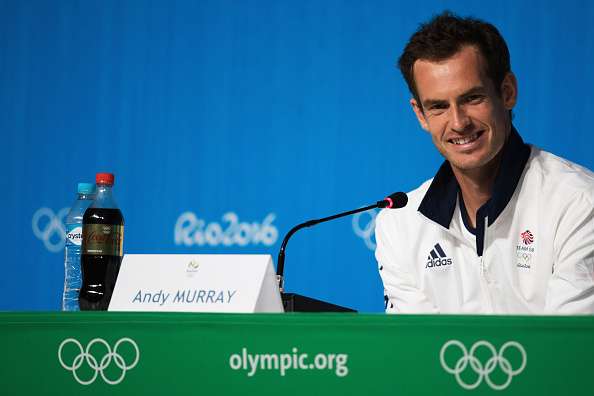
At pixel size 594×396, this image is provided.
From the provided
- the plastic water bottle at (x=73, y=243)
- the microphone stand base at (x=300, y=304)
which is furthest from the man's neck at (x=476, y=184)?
the plastic water bottle at (x=73, y=243)

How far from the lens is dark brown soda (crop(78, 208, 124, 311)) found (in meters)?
1.71

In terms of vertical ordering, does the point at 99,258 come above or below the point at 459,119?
below

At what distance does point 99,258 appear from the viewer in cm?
172

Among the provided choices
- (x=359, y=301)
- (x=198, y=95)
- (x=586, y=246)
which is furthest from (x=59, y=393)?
(x=198, y=95)

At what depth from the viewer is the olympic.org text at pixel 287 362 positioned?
1.10 m

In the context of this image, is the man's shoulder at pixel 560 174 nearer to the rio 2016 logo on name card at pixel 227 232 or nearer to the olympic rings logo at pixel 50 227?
the rio 2016 logo on name card at pixel 227 232

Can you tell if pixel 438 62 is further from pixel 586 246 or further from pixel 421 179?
pixel 421 179

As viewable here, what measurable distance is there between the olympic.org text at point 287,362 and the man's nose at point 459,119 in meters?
0.98

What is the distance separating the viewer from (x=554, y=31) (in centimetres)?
297

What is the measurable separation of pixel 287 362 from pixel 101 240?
0.76 metres

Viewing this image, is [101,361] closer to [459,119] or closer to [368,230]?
[459,119]

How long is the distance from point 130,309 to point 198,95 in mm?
2097

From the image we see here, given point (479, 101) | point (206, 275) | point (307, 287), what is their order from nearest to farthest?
point (206, 275)
point (479, 101)
point (307, 287)

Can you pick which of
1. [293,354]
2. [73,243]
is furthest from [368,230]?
[293,354]
